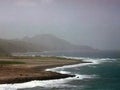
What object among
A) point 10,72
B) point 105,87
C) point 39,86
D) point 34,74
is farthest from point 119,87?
point 10,72

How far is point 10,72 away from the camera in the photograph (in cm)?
10225

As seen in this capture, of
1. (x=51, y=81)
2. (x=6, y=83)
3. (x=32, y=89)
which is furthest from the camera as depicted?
(x=51, y=81)

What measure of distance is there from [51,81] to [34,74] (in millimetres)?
8053

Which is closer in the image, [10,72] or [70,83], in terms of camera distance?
[70,83]

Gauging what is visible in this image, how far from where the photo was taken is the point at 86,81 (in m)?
97.7

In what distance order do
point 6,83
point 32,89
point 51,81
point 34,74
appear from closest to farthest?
point 32,89, point 6,83, point 51,81, point 34,74

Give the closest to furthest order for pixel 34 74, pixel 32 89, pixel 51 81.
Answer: pixel 32 89
pixel 51 81
pixel 34 74

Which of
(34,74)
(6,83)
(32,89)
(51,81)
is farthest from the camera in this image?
(34,74)

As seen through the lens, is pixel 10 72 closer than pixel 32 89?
No

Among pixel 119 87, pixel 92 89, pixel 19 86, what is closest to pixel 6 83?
pixel 19 86

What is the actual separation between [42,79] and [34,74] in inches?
200

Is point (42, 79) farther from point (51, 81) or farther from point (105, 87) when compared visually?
point (105, 87)

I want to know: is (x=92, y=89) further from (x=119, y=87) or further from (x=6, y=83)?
(x=6, y=83)

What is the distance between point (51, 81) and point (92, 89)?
14848 millimetres
